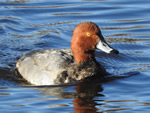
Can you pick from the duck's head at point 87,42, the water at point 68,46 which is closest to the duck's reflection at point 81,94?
the water at point 68,46

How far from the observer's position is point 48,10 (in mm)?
16031

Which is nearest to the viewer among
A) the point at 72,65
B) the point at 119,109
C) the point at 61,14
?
the point at 119,109

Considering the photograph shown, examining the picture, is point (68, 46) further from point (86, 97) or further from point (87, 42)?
→ point (86, 97)

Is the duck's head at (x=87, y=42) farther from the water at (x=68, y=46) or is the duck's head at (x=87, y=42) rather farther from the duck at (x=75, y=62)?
the water at (x=68, y=46)

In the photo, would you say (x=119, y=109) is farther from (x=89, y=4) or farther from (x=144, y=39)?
(x=89, y=4)

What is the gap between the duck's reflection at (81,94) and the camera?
26.7 ft

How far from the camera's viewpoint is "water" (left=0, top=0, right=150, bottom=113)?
8.31m

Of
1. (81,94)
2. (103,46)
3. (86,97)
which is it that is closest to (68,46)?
(103,46)

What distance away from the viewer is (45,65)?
988cm

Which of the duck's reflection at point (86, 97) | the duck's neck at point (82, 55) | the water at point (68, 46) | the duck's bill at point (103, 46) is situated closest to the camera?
the duck's reflection at point (86, 97)

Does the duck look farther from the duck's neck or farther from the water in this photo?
the water

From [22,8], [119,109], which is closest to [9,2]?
[22,8]

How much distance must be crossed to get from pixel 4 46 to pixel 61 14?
382 centimetres

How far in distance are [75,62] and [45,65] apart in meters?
0.70
